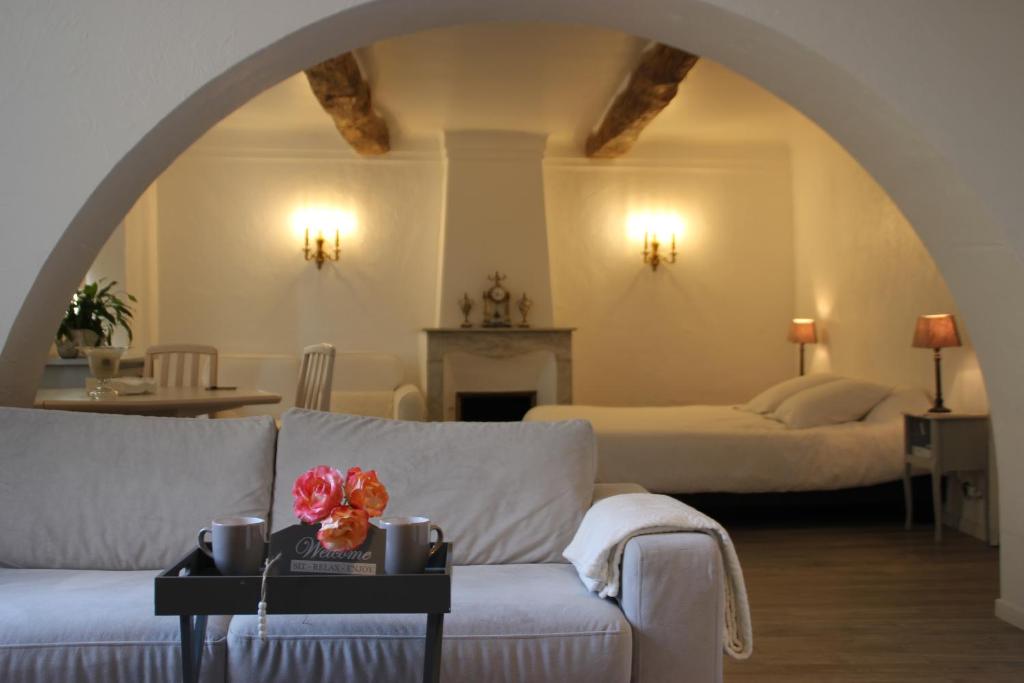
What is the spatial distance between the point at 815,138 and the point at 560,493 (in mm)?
5422

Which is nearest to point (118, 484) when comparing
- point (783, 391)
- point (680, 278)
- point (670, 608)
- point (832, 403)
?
point (670, 608)

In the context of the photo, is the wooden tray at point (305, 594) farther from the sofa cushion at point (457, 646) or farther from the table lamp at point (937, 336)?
the table lamp at point (937, 336)

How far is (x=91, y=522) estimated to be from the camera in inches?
102

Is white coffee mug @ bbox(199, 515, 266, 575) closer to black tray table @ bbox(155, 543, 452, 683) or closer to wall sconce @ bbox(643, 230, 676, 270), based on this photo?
black tray table @ bbox(155, 543, 452, 683)

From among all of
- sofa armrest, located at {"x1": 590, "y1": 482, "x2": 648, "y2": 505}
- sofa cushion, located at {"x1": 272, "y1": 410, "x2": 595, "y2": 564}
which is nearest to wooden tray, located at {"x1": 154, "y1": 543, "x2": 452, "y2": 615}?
sofa cushion, located at {"x1": 272, "y1": 410, "x2": 595, "y2": 564}

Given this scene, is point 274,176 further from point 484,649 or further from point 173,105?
point 484,649

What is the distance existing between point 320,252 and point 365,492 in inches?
227

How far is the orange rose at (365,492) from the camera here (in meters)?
1.85

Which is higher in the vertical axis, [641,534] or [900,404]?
[900,404]

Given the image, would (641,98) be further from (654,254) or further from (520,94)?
(654,254)

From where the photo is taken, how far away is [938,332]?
495cm

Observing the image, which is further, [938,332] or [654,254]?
[654,254]

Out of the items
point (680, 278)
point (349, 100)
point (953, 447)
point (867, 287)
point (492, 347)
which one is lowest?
point (953, 447)

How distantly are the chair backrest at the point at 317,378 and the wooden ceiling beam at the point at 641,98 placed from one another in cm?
227
